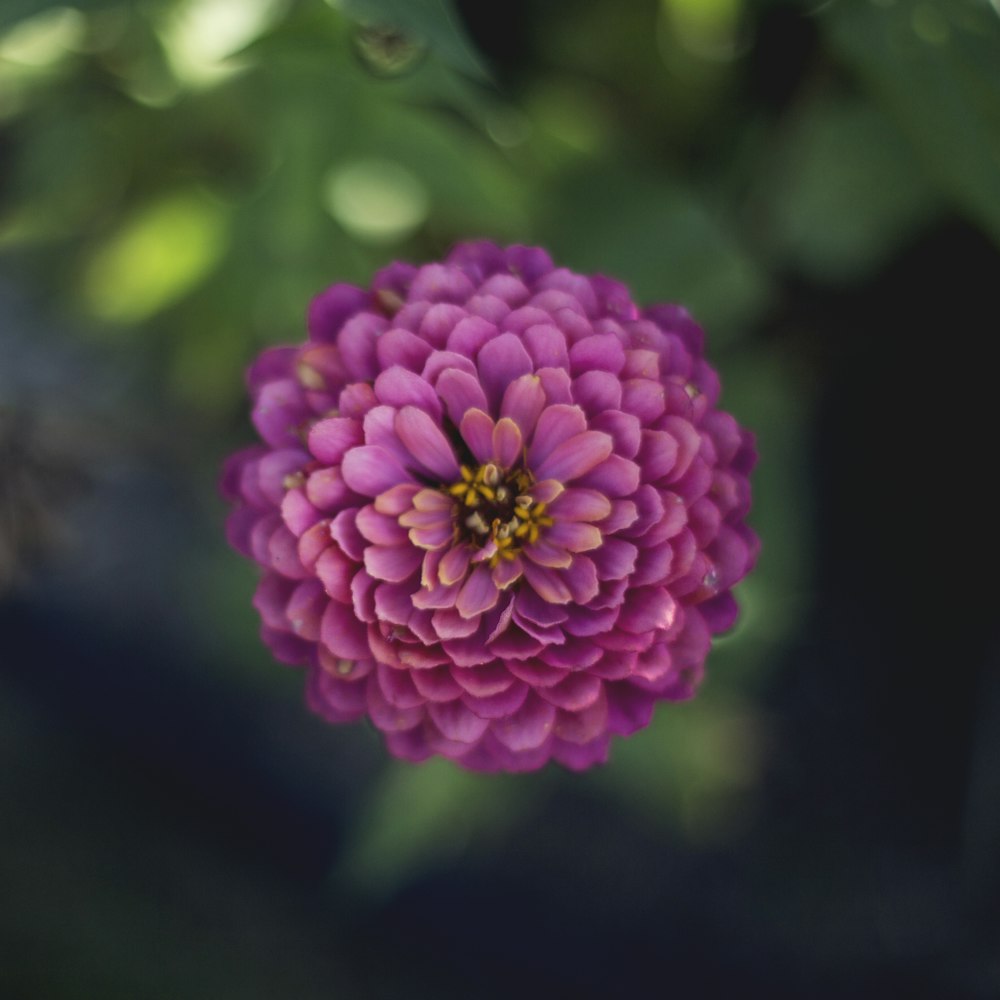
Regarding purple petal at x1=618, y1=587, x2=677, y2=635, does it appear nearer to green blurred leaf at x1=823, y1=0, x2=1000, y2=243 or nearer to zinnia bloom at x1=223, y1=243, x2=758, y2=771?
zinnia bloom at x1=223, y1=243, x2=758, y2=771

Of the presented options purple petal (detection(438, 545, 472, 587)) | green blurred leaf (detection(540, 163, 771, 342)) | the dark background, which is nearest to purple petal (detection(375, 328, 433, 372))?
purple petal (detection(438, 545, 472, 587))

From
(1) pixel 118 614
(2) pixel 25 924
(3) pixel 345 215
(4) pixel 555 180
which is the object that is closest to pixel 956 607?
(4) pixel 555 180

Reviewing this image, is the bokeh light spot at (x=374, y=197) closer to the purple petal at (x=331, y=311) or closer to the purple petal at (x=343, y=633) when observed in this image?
the purple petal at (x=331, y=311)

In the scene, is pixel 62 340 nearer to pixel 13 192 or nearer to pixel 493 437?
pixel 13 192

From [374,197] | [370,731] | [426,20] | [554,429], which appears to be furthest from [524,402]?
[370,731]

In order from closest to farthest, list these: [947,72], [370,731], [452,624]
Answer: [452,624] < [947,72] < [370,731]

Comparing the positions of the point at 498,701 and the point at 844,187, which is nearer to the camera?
the point at 498,701

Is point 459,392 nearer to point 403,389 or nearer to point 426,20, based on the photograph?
point 403,389
